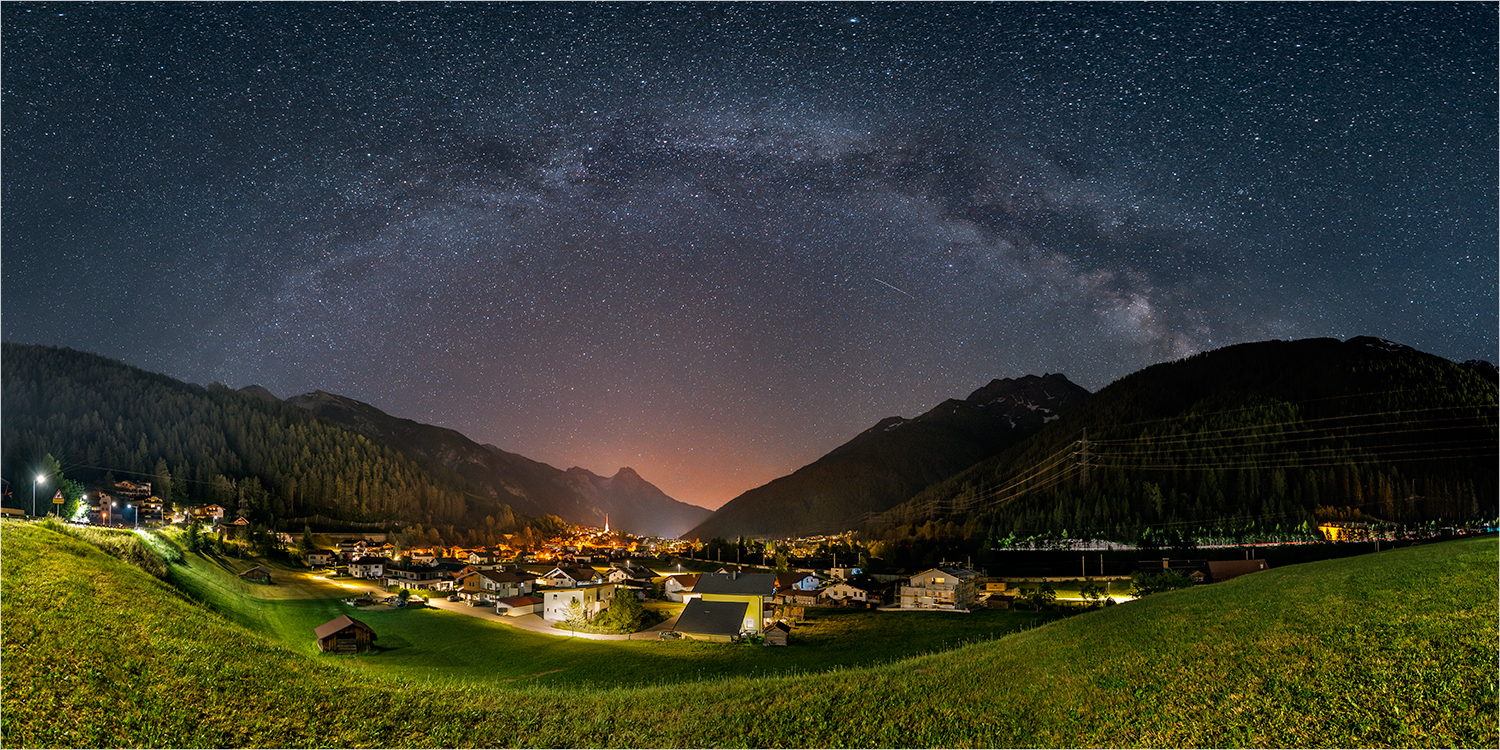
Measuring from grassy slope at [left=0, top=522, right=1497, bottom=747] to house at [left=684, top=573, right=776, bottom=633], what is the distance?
85.4 ft

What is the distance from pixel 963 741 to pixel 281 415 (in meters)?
156

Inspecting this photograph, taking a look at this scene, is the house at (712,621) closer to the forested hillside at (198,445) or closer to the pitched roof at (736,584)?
the pitched roof at (736,584)

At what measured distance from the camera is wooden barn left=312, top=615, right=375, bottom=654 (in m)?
27.0

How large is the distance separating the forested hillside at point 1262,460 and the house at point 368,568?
75.1 meters

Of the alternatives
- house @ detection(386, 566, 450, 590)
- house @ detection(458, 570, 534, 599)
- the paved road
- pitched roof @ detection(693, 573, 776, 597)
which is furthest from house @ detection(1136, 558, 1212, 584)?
house @ detection(386, 566, 450, 590)

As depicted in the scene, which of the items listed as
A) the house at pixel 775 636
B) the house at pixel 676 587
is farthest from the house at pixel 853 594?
the house at pixel 775 636

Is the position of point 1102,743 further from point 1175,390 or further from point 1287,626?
point 1175,390

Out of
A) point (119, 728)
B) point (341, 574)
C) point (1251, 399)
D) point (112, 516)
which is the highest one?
point (1251, 399)

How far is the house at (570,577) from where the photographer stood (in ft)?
209

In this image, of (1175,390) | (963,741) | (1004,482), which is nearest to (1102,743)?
(963,741)

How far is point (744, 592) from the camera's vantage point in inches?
1863

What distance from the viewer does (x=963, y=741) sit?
38.9ft

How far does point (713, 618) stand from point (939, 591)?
2311cm

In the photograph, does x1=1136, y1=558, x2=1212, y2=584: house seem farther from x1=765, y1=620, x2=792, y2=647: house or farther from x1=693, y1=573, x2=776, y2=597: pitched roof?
x1=765, y1=620, x2=792, y2=647: house
